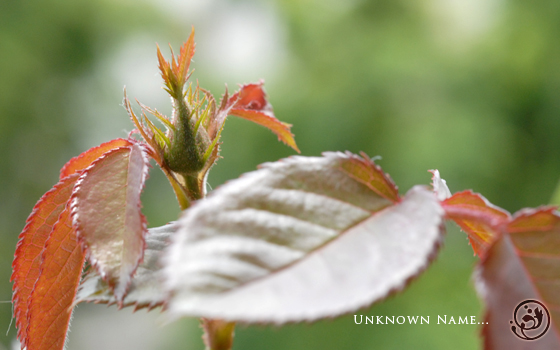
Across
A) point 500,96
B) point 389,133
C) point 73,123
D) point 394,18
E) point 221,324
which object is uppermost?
point 394,18

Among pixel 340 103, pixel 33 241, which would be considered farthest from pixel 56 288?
pixel 340 103

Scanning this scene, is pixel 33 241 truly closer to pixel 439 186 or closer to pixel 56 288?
pixel 56 288

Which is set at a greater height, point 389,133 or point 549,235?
point 389,133

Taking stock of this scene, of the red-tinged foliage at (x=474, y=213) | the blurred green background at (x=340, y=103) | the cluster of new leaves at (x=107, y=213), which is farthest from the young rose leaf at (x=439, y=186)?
the blurred green background at (x=340, y=103)

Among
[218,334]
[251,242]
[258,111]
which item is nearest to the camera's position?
[251,242]

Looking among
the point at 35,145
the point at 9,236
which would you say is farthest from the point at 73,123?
the point at 9,236

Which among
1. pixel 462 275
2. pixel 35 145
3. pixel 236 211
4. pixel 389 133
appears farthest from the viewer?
pixel 35 145

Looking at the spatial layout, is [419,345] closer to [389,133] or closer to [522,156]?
[389,133]
